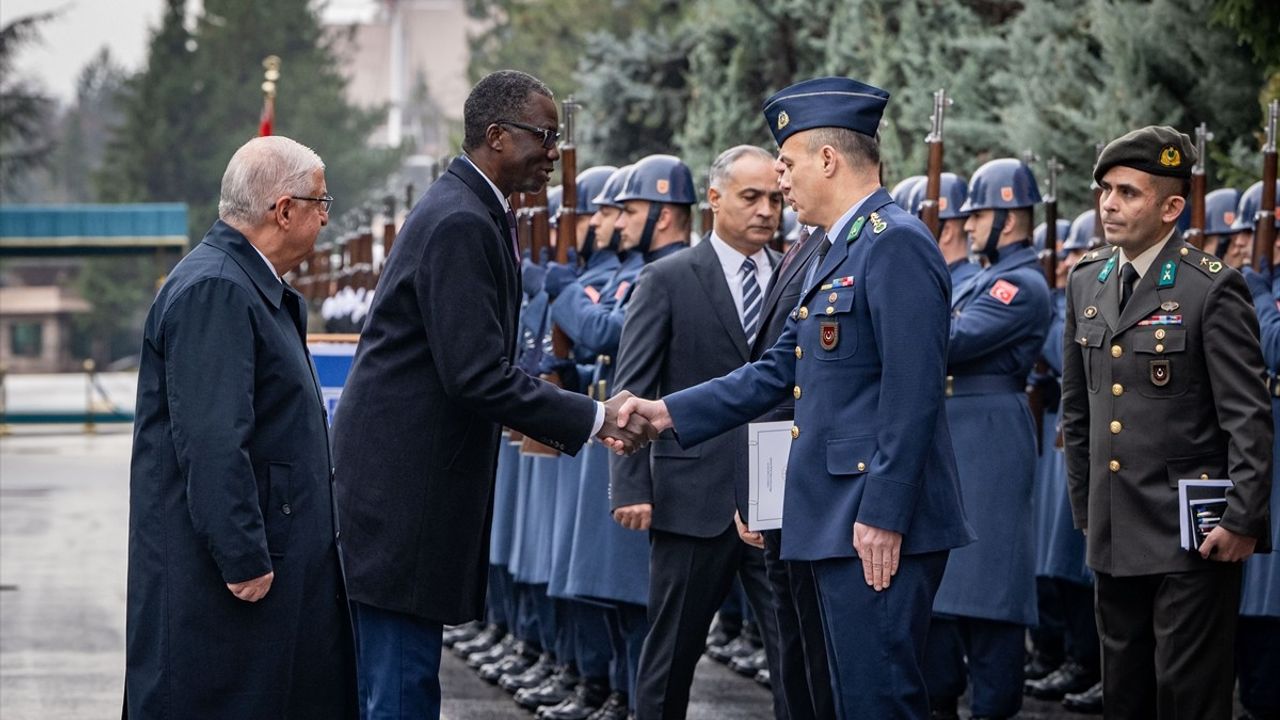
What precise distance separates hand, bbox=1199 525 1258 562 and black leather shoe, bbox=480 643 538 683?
4264 mm

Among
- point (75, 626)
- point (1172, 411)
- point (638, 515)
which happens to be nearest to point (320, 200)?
point (638, 515)

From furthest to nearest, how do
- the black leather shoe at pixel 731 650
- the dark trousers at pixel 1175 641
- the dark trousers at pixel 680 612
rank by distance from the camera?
the black leather shoe at pixel 731 650 → the dark trousers at pixel 680 612 → the dark trousers at pixel 1175 641

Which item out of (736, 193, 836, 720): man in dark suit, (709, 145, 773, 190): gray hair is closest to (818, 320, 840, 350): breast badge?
(736, 193, 836, 720): man in dark suit

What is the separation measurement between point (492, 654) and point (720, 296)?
3664mm

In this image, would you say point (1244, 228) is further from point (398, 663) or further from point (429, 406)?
point (398, 663)

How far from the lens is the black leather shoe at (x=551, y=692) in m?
8.44

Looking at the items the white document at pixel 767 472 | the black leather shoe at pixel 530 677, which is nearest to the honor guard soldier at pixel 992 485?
the black leather shoe at pixel 530 677

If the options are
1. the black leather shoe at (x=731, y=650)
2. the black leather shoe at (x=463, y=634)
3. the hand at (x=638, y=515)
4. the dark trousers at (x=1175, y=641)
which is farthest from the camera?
the black leather shoe at (x=463, y=634)

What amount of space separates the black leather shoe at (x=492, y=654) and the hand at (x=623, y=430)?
411 centimetres

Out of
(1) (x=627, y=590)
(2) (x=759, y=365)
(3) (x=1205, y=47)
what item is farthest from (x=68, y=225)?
(2) (x=759, y=365)

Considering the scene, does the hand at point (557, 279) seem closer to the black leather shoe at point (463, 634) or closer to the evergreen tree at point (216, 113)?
the black leather shoe at point (463, 634)

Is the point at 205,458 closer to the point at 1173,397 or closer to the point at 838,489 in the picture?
the point at 838,489

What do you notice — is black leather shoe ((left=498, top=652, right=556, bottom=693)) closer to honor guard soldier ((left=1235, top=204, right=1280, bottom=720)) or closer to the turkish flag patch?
the turkish flag patch

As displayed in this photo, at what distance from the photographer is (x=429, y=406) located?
16.8 feet
